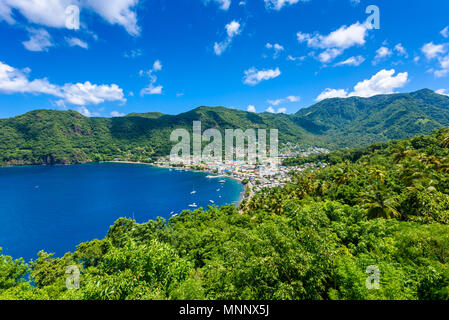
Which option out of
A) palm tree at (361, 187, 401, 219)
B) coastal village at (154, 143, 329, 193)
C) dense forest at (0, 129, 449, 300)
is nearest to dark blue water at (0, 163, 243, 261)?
coastal village at (154, 143, 329, 193)

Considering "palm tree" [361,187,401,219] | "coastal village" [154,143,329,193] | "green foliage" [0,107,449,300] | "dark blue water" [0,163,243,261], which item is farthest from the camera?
"coastal village" [154,143,329,193]

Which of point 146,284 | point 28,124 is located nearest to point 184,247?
point 146,284

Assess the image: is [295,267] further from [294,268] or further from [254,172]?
[254,172]

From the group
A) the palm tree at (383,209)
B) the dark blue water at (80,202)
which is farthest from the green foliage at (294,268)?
the dark blue water at (80,202)

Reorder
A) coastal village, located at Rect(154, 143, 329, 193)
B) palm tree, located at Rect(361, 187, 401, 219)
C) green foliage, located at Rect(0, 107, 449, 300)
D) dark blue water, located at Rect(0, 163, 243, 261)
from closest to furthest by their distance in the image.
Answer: green foliage, located at Rect(0, 107, 449, 300) → palm tree, located at Rect(361, 187, 401, 219) → dark blue water, located at Rect(0, 163, 243, 261) → coastal village, located at Rect(154, 143, 329, 193)

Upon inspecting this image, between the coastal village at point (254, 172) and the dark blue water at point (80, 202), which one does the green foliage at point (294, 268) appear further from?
the coastal village at point (254, 172)

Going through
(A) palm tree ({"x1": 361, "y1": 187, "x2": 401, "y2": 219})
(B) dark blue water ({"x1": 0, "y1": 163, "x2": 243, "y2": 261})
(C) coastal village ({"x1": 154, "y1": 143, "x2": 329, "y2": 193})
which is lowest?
(B) dark blue water ({"x1": 0, "y1": 163, "x2": 243, "y2": 261})

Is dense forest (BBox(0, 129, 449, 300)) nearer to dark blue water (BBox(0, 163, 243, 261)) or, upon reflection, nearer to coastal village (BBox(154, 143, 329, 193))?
dark blue water (BBox(0, 163, 243, 261))
